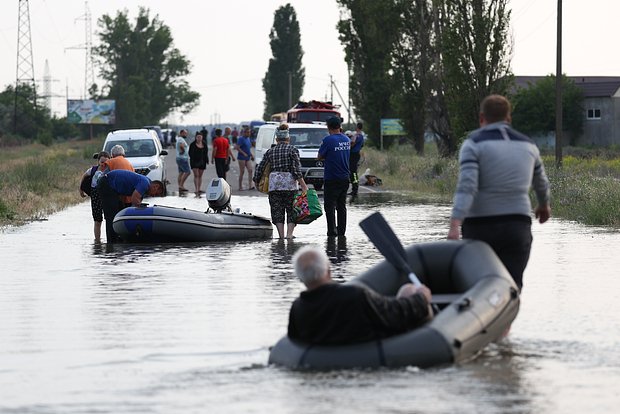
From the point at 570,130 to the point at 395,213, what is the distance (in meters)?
81.8

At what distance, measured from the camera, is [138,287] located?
1612 centimetres

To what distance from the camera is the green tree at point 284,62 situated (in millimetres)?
137250

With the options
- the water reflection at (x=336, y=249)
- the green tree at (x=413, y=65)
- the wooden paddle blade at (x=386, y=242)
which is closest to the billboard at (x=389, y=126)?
the green tree at (x=413, y=65)

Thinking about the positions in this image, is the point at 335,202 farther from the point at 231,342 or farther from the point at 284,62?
the point at 284,62

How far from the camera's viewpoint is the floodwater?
9.23 m

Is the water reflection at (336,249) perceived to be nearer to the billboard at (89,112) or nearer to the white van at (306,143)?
the white van at (306,143)

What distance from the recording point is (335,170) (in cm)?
2234

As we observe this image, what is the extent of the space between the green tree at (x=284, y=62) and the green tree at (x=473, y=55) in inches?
3458

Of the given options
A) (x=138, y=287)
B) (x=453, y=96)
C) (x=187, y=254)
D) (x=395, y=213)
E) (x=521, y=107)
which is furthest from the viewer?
(x=521, y=107)

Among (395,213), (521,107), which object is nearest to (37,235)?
(395,213)

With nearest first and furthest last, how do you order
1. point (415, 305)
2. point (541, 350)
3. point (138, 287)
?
point (415, 305) < point (541, 350) < point (138, 287)

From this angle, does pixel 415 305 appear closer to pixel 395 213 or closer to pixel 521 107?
pixel 395 213

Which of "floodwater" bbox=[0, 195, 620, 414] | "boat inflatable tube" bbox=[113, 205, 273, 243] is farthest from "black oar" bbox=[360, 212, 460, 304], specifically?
"boat inflatable tube" bbox=[113, 205, 273, 243]

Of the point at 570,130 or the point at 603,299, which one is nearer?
the point at 603,299
